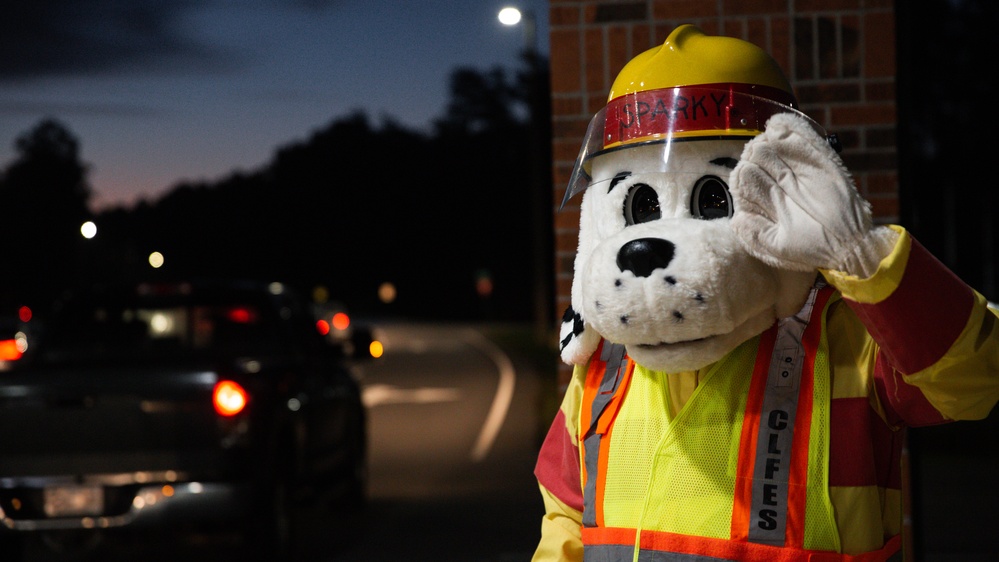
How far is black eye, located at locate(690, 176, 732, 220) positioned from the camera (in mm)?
2217

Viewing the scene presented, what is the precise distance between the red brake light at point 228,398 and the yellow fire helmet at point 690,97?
3.89 metres

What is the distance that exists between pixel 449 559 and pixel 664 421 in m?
4.83

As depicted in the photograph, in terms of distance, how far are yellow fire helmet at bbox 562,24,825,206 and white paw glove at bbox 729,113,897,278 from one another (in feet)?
0.75

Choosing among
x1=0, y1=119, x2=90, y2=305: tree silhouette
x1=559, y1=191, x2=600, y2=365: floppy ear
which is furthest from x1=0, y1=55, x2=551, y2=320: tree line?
x1=559, y1=191, x2=600, y2=365: floppy ear

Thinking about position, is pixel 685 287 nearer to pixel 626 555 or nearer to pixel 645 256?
pixel 645 256

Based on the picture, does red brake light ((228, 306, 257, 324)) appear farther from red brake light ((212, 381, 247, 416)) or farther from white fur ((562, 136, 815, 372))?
white fur ((562, 136, 815, 372))

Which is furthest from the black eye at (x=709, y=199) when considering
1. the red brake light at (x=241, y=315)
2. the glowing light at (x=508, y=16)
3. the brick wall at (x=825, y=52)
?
the glowing light at (x=508, y=16)

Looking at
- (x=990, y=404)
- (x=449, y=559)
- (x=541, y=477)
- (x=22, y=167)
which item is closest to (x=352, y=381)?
(x=449, y=559)

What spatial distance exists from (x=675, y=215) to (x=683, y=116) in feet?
0.61

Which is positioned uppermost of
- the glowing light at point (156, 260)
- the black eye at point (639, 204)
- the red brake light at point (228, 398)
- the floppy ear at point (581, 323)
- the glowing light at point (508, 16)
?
the glowing light at point (508, 16)

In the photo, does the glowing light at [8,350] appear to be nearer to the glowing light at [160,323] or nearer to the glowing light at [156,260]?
the glowing light at [160,323]

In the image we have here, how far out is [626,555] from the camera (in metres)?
2.17

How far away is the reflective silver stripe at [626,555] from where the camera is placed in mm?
2102

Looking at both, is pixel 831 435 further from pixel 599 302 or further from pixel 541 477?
pixel 541 477
